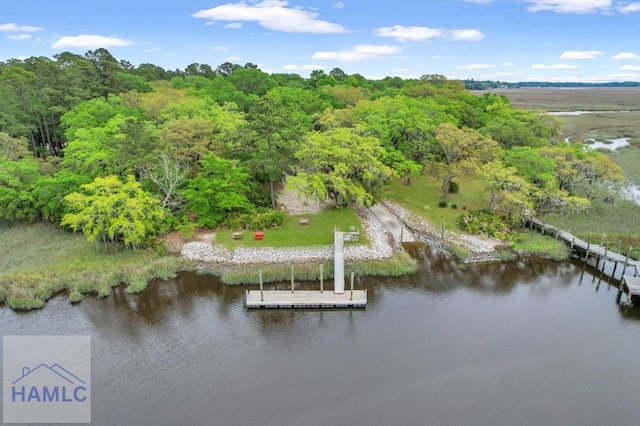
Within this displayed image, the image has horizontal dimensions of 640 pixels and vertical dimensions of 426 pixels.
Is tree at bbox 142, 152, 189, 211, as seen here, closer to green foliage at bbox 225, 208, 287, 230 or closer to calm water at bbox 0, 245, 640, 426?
green foliage at bbox 225, 208, 287, 230

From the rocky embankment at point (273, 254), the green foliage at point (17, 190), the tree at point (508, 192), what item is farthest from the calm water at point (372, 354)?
the green foliage at point (17, 190)

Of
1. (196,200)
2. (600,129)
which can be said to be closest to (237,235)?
(196,200)

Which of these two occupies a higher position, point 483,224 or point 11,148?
point 11,148

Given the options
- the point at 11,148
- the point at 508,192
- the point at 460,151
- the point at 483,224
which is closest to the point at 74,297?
the point at 11,148

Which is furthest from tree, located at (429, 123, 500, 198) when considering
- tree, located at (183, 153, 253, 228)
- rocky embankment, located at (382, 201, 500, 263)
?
tree, located at (183, 153, 253, 228)

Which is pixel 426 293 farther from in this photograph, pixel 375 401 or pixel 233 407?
pixel 233 407

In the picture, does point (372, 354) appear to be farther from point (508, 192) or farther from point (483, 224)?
point (508, 192)
